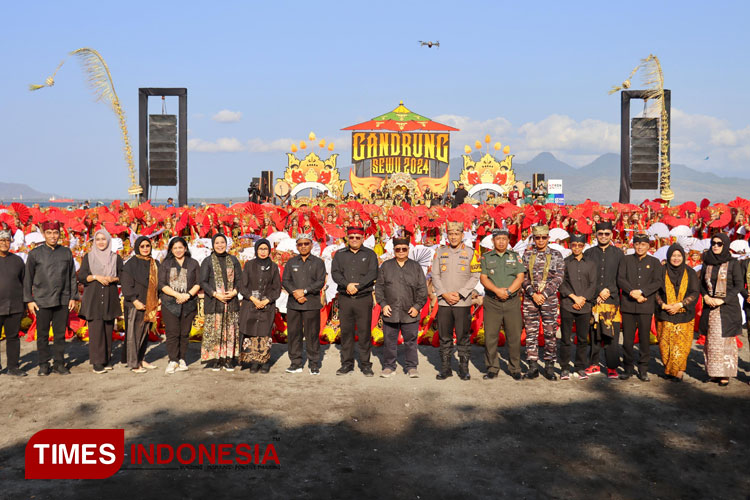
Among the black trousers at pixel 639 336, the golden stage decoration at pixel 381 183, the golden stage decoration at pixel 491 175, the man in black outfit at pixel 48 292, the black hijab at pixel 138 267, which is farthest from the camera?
the golden stage decoration at pixel 381 183

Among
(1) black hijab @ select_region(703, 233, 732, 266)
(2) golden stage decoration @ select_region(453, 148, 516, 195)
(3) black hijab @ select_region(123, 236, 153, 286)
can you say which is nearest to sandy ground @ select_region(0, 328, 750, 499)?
(3) black hijab @ select_region(123, 236, 153, 286)

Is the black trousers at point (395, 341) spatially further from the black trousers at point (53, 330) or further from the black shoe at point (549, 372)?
the black trousers at point (53, 330)

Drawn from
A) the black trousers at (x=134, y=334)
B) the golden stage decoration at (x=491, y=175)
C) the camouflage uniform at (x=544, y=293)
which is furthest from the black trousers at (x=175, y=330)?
the golden stage decoration at (x=491, y=175)

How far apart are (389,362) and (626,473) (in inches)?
122

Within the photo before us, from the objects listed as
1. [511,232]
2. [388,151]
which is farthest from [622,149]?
[388,151]

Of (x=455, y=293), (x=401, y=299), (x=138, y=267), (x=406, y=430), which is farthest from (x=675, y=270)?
(x=138, y=267)

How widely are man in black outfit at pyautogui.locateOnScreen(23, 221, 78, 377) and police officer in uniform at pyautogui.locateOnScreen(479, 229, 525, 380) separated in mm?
4781

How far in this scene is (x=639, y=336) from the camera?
695cm

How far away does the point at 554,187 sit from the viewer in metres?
30.8

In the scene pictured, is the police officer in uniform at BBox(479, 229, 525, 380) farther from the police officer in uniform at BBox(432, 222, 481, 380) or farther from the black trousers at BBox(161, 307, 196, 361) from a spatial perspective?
the black trousers at BBox(161, 307, 196, 361)

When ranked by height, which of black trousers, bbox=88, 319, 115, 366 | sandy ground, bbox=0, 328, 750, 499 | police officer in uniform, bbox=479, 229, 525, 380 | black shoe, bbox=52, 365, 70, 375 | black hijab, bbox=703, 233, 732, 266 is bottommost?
sandy ground, bbox=0, 328, 750, 499

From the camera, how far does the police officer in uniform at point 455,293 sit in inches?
269

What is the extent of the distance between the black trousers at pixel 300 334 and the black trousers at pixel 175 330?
3.89 ft

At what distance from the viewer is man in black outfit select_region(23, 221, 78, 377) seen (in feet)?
22.8
